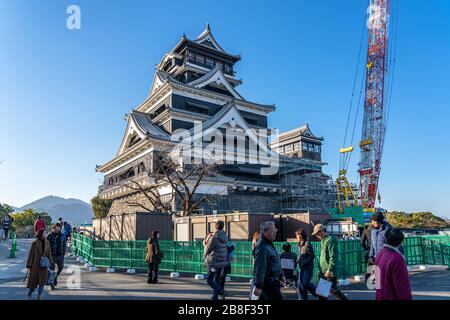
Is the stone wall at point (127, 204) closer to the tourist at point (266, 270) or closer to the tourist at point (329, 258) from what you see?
the tourist at point (329, 258)

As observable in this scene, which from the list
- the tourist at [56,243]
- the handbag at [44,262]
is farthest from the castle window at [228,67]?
the handbag at [44,262]

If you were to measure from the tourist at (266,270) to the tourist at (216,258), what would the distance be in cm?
252

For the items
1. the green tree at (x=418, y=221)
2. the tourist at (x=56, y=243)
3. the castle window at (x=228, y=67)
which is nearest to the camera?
the tourist at (x=56, y=243)

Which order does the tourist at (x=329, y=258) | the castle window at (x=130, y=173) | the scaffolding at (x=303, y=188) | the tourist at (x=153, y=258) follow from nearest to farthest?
the tourist at (x=329, y=258) < the tourist at (x=153, y=258) < the scaffolding at (x=303, y=188) < the castle window at (x=130, y=173)

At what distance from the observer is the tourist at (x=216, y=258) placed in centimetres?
674

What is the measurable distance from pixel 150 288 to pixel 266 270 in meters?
5.48

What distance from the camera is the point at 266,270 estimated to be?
4.29 m

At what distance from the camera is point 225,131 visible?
105ft

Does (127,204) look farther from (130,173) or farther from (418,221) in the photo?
(418,221)

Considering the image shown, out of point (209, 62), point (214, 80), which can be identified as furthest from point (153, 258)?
point (209, 62)

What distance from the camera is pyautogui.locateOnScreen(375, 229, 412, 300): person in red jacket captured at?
3.35 meters

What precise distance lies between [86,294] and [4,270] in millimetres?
6846

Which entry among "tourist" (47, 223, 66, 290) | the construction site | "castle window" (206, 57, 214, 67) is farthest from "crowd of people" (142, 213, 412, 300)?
"castle window" (206, 57, 214, 67)

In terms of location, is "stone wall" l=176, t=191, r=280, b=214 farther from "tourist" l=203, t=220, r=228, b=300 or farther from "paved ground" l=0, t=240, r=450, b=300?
"tourist" l=203, t=220, r=228, b=300
